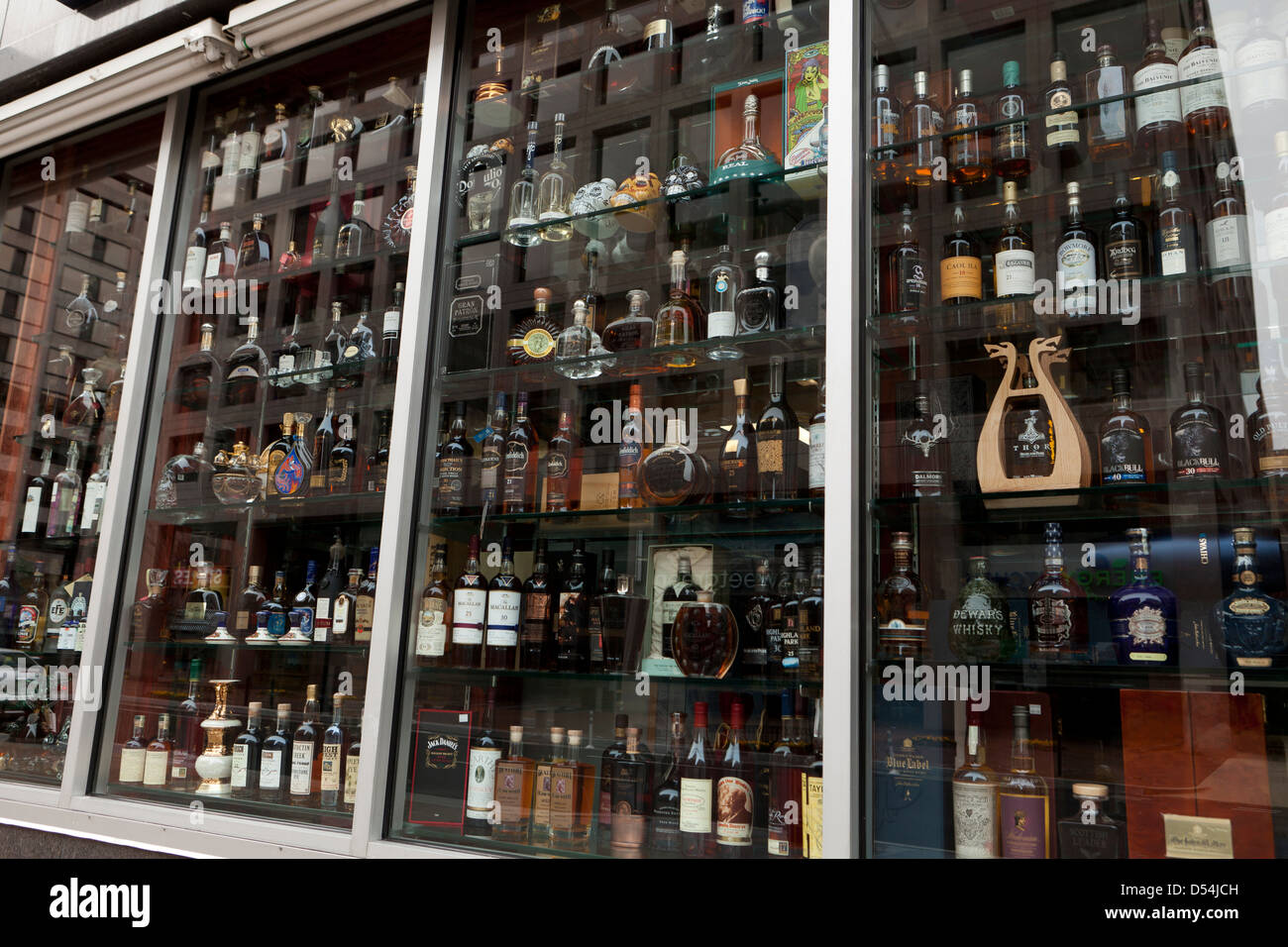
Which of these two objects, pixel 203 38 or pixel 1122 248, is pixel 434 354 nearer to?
pixel 203 38

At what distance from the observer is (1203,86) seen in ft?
6.35

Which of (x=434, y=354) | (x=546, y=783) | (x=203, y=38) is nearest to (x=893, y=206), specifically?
(x=434, y=354)

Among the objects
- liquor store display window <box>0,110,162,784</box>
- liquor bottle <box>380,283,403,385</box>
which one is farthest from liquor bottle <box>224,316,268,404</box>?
liquor bottle <box>380,283,403,385</box>

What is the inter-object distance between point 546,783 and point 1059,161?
6.12 ft

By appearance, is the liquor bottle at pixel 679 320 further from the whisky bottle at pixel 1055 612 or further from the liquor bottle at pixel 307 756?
the liquor bottle at pixel 307 756

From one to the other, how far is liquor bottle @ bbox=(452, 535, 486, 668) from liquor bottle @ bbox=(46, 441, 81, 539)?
166 cm

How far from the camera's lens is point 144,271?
114 inches

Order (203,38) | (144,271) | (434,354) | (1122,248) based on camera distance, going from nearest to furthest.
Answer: (1122,248)
(434,354)
(203,38)
(144,271)

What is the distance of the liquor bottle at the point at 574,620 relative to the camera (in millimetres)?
2367

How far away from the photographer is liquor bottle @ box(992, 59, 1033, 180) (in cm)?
211

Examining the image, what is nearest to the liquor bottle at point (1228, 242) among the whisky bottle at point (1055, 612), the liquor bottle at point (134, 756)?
the whisky bottle at point (1055, 612)

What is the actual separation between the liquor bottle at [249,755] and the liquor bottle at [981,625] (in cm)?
190

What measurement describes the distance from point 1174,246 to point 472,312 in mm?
1689

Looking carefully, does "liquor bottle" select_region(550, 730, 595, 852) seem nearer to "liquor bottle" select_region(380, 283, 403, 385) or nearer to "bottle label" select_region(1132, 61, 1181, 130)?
"liquor bottle" select_region(380, 283, 403, 385)
